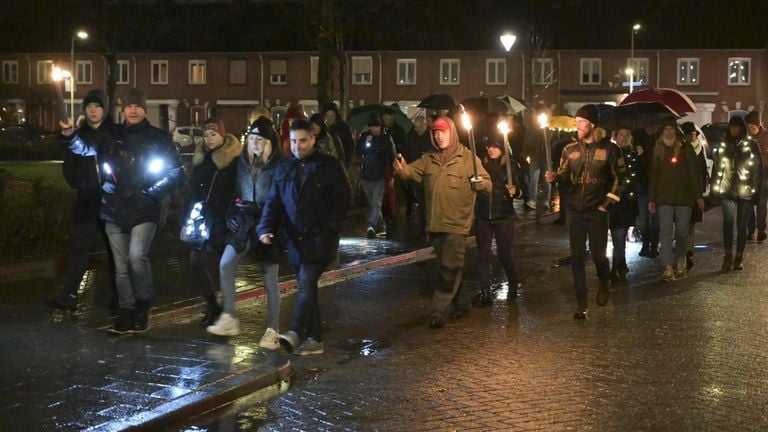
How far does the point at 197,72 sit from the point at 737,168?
5854cm

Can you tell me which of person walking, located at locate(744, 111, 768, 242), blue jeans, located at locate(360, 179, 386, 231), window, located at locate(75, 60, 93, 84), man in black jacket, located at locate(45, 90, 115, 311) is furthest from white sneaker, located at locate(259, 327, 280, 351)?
window, located at locate(75, 60, 93, 84)

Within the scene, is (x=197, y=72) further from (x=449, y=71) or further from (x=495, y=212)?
(x=495, y=212)

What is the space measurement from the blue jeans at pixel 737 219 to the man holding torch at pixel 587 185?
12.5ft

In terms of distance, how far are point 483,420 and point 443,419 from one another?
253mm

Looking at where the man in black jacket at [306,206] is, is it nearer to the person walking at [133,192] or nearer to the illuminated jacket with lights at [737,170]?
the person walking at [133,192]

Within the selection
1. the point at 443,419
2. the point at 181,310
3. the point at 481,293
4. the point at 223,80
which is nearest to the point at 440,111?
the point at 481,293

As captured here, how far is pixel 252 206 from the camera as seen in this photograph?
8.91 m

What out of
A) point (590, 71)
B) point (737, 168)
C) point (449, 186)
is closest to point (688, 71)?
point (590, 71)

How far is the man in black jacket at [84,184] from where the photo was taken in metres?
9.43

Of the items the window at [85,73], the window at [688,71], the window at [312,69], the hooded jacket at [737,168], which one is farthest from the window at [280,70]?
the hooded jacket at [737,168]

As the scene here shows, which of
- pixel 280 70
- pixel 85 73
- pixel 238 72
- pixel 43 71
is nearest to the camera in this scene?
pixel 280 70

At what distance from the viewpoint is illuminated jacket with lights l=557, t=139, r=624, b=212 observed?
10445 millimetres

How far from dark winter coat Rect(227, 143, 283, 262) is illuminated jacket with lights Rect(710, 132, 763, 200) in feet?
22.8

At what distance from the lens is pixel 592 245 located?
10.6 meters
